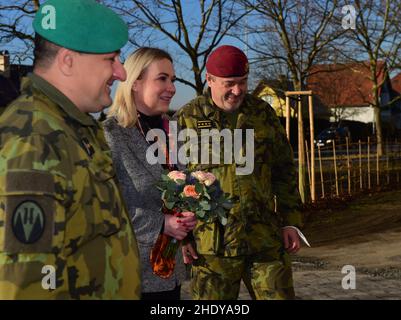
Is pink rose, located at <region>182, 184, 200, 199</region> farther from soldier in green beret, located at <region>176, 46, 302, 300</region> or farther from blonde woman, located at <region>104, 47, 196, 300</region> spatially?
soldier in green beret, located at <region>176, 46, 302, 300</region>

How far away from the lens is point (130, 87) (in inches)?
135

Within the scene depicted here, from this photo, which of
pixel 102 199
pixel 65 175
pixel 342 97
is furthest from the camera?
pixel 342 97

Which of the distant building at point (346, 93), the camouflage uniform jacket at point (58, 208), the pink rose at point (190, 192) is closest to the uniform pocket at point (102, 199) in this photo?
the camouflage uniform jacket at point (58, 208)

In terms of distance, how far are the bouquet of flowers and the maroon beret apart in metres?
0.75

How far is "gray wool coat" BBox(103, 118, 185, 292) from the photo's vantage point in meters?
3.32

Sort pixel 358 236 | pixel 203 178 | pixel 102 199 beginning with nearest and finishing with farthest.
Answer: pixel 102 199
pixel 203 178
pixel 358 236

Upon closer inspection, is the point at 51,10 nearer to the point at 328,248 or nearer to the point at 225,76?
the point at 225,76

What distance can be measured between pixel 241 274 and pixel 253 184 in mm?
539

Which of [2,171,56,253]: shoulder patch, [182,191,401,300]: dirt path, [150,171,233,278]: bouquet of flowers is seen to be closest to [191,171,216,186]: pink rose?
[150,171,233,278]: bouquet of flowers

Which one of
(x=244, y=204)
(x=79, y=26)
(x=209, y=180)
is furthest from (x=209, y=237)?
(x=79, y=26)

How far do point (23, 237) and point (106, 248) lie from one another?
0.36m

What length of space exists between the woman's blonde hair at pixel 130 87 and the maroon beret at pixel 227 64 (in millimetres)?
632

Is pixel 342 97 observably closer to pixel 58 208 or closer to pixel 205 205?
pixel 205 205
